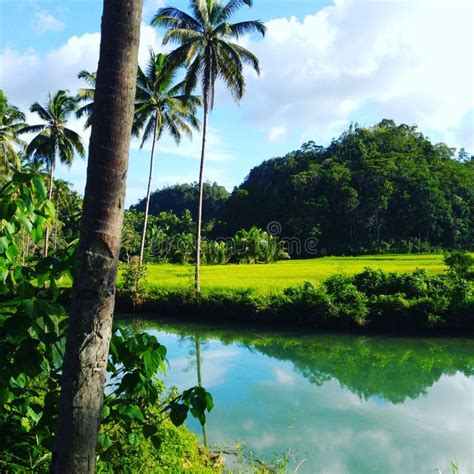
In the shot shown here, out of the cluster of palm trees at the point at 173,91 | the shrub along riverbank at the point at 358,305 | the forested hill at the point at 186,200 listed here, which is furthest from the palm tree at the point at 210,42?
the forested hill at the point at 186,200

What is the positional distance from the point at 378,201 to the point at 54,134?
28.7 m

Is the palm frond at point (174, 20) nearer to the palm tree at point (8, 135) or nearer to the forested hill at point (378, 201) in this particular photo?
the palm tree at point (8, 135)

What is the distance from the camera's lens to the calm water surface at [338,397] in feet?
22.1

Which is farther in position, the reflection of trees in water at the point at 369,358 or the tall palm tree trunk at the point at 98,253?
the reflection of trees in water at the point at 369,358

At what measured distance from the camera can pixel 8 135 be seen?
2405cm

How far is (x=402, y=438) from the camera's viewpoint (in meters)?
7.30

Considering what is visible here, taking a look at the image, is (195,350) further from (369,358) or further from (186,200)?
(186,200)

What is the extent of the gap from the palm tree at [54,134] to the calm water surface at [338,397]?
14.9 metres

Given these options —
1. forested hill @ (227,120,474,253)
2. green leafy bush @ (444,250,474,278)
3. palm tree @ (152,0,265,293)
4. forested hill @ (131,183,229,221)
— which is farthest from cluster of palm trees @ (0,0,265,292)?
forested hill @ (131,183,229,221)

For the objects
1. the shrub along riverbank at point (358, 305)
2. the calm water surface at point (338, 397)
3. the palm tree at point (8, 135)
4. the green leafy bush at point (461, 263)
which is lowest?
the calm water surface at point (338, 397)

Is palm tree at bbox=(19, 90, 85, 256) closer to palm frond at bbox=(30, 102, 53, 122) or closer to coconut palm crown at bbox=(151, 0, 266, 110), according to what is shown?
palm frond at bbox=(30, 102, 53, 122)

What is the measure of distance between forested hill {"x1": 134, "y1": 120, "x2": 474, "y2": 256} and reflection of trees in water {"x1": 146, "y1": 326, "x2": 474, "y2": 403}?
29816 millimetres

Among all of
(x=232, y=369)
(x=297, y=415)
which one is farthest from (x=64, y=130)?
(x=297, y=415)

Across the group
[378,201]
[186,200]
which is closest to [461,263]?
[378,201]
